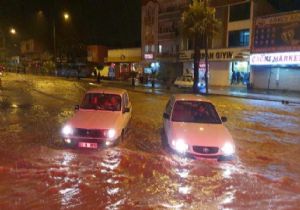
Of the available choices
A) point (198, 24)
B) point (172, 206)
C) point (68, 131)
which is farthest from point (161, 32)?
point (172, 206)

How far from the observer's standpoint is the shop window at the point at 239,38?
38.1 meters

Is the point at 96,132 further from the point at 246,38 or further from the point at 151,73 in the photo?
the point at 151,73

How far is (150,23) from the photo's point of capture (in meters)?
52.8

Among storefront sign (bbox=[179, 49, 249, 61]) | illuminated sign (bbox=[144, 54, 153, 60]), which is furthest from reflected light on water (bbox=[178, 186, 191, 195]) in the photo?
illuminated sign (bbox=[144, 54, 153, 60])

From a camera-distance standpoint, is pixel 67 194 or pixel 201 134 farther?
pixel 201 134

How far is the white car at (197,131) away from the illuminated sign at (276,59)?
24567 millimetres

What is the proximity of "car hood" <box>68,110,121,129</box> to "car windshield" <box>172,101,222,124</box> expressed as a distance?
168 centimetres

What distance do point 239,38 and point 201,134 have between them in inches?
1280

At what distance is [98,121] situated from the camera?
9.67 m

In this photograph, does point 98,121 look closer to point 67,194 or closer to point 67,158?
point 67,158

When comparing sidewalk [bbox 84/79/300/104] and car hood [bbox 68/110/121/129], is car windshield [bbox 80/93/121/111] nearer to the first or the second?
car hood [bbox 68/110/121/129]

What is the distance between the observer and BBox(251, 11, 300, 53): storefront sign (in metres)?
32.1

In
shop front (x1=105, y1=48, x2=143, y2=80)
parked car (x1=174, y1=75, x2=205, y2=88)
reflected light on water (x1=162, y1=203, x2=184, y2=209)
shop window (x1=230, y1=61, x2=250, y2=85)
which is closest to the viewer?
reflected light on water (x1=162, y1=203, x2=184, y2=209)

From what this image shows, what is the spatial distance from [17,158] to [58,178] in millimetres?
1953
